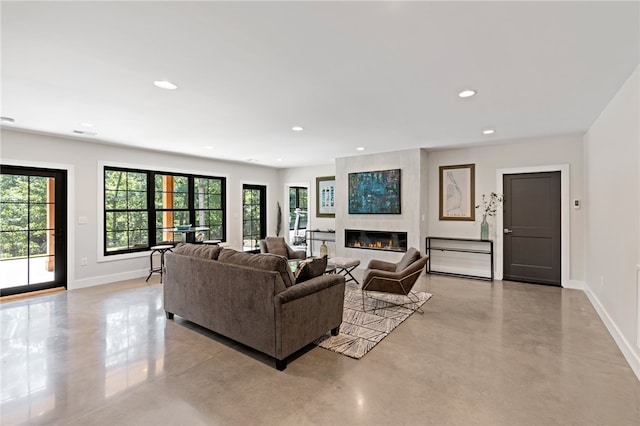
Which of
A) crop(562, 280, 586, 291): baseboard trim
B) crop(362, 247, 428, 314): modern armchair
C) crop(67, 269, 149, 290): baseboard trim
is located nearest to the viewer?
crop(362, 247, 428, 314): modern armchair

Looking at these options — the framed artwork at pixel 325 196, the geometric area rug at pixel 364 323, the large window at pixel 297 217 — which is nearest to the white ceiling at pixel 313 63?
the geometric area rug at pixel 364 323

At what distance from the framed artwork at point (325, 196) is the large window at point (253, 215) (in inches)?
63.3

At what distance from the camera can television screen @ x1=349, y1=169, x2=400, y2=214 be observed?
6406 mm

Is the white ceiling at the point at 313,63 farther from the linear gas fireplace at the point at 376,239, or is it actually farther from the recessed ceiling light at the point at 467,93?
the linear gas fireplace at the point at 376,239

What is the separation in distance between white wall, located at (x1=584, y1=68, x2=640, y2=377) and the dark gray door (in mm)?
939

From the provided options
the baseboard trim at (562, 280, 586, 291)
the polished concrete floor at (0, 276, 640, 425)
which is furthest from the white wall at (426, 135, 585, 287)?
the polished concrete floor at (0, 276, 640, 425)

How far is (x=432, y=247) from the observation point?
6.43 metres

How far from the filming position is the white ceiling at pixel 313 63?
1859 mm

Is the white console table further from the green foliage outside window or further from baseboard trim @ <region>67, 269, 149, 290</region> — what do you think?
the green foliage outside window

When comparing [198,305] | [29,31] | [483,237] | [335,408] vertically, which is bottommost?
[335,408]

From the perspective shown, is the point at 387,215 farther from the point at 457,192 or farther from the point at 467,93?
the point at 467,93

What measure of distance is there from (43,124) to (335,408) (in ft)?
16.9

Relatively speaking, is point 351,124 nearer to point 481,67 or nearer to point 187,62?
point 481,67

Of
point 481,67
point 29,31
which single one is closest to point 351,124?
point 481,67
